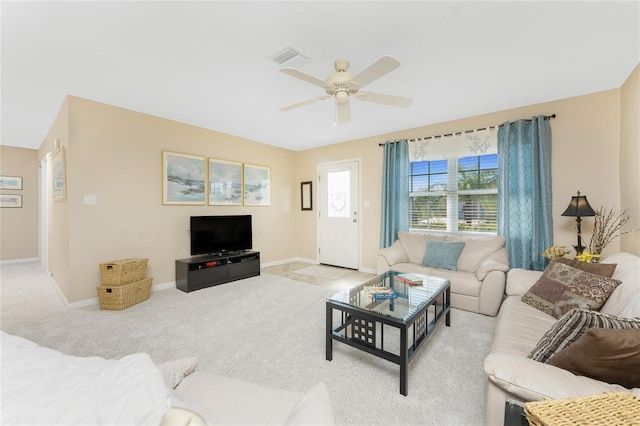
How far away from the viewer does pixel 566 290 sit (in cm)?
202

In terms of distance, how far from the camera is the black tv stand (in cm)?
383

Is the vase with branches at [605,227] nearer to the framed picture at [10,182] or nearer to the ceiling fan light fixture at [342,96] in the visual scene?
the ceiling fan light fixture at [342,96]

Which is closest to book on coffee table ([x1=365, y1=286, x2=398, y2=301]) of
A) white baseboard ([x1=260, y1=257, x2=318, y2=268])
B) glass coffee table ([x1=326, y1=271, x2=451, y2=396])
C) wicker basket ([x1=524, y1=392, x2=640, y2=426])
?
glass coffee table ([x1=326, y1=271, x2=451, y2=396])

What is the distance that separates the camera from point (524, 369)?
3.75ft

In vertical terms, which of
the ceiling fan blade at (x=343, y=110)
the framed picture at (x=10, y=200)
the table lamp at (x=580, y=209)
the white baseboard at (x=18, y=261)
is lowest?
the white baseboard at (x=18, y=261)

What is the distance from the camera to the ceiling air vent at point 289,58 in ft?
7.39

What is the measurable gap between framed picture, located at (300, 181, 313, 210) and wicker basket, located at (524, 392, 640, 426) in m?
5.17

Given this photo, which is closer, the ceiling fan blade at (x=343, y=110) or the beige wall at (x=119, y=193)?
the ceiling fan blade at (x=343, y=110)

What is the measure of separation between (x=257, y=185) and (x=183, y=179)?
56.8 inches

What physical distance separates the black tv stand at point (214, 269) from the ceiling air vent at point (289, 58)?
2.96m

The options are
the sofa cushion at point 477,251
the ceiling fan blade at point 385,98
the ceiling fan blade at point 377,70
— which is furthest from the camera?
the sofa cushion at point 477,251

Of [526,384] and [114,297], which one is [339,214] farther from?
[526,384]

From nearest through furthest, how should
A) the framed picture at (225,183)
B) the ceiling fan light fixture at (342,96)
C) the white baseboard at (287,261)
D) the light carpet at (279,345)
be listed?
the light carpet at (279,345) < the ceiling fan light fixture at (342,96) < the framed picture at (225,183) < the white baseboard at (287,261)

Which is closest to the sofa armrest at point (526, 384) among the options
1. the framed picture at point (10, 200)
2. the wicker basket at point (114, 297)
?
the wicker basket at point (114, 297)
